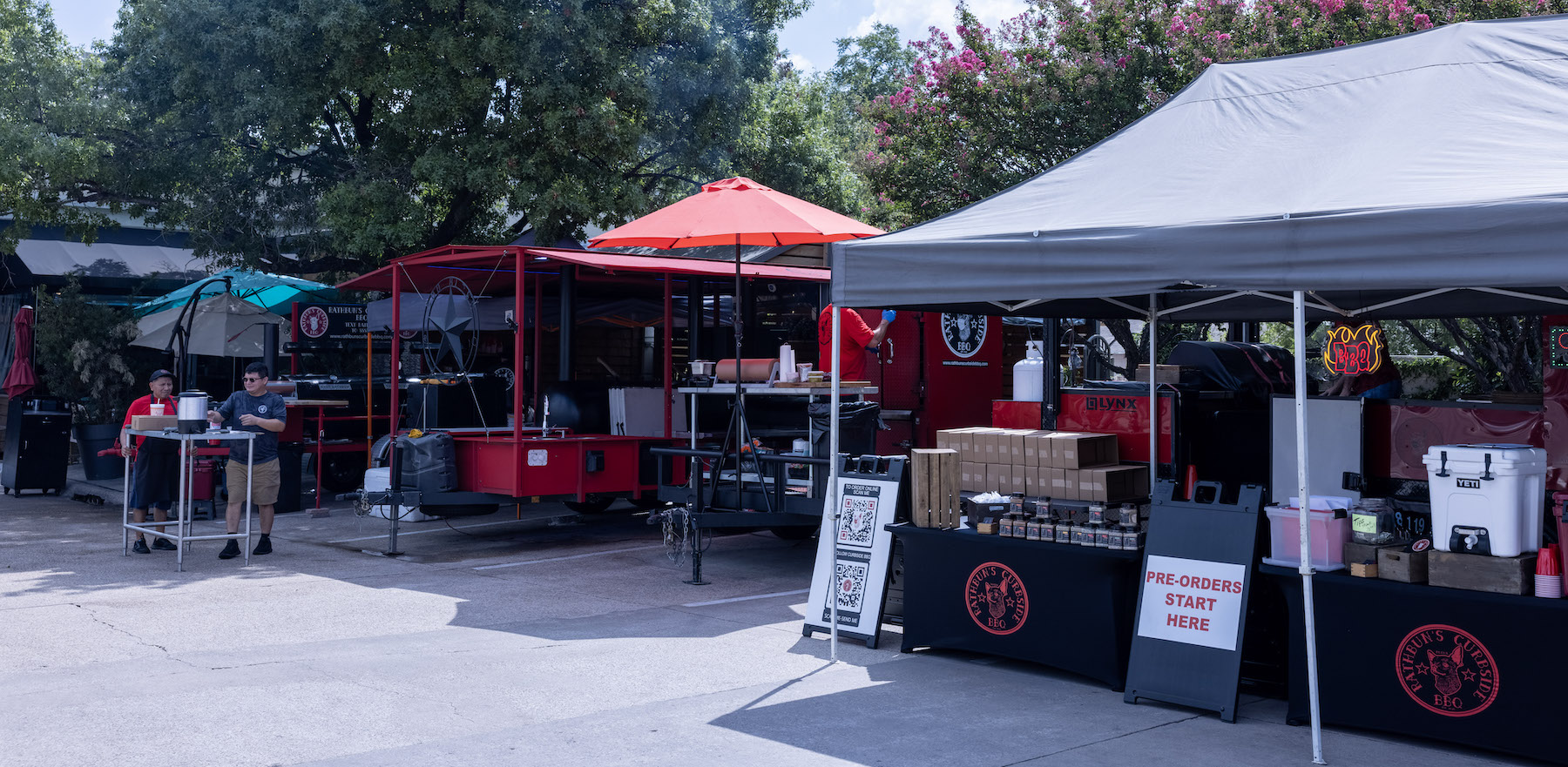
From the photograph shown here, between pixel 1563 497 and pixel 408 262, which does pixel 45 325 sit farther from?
pixel 1563 497

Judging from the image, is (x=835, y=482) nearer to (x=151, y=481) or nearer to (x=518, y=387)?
(x=518, y=387)

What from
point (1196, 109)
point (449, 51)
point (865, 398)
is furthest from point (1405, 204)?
point (449, 51)

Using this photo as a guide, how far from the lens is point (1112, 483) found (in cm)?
659

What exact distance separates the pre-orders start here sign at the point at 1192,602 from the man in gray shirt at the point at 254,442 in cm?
758

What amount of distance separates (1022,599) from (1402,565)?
1.93 metres

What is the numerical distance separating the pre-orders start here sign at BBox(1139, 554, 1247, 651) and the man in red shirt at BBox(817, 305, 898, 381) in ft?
11.5

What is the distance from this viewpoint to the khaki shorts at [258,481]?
10.9 metres

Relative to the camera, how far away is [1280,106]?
22.0 feet

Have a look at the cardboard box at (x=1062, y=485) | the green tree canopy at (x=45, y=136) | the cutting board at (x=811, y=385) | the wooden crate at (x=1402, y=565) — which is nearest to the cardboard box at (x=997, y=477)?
the cardboard box at (x=1062, y=485)

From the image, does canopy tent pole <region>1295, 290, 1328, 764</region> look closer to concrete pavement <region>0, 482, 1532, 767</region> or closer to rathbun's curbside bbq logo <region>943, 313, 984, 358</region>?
concrete pavement <region>0, 482, 1532, 767</region>

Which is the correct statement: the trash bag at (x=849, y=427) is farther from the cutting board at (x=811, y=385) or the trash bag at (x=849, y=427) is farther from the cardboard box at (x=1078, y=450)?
the cardboard box at (x=1078, y=450)

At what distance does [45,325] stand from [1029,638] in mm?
18674

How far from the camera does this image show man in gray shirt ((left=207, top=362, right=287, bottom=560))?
10.9 meters

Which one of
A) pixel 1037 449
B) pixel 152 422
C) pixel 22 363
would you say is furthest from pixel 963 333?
pixel 22 363
